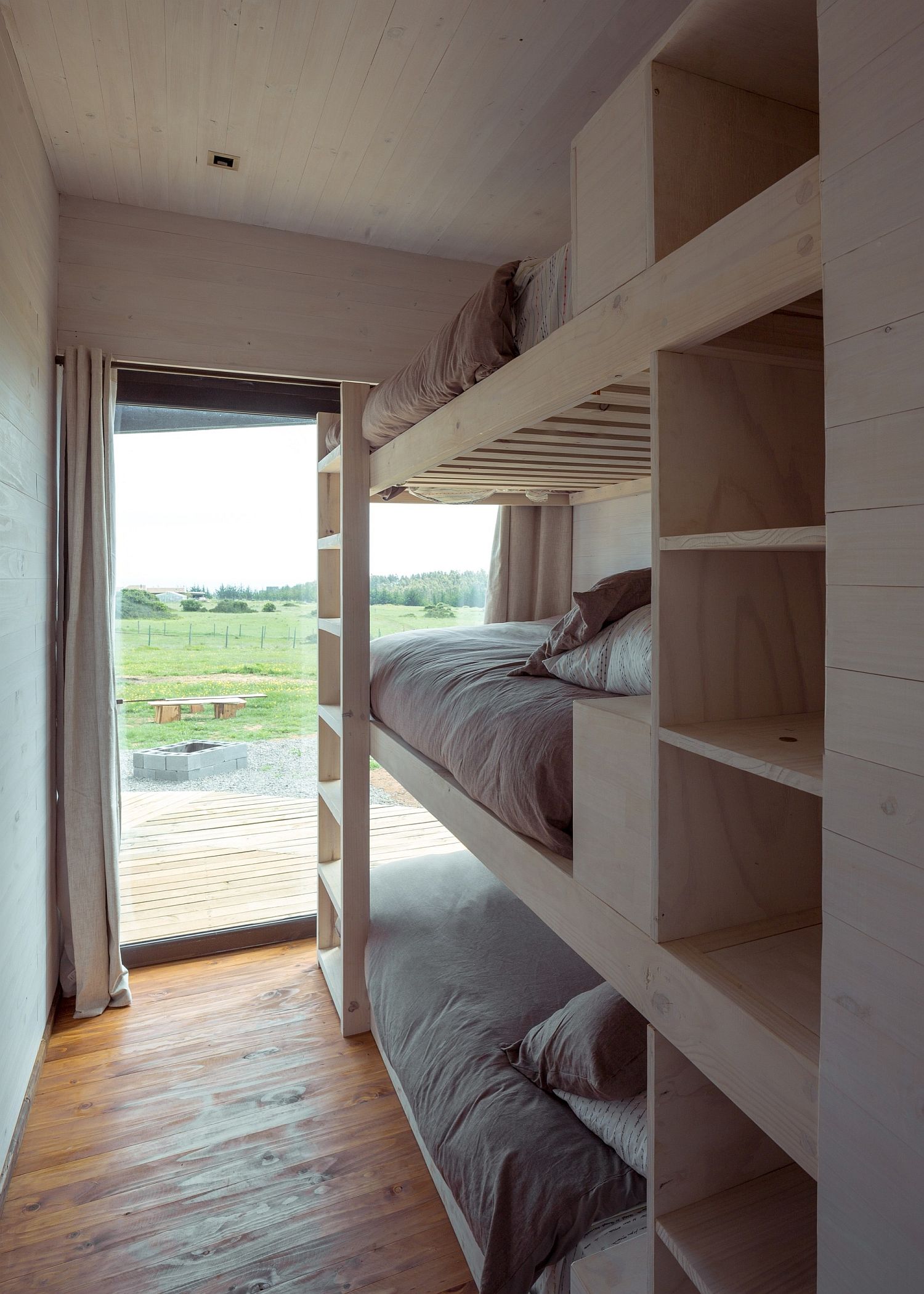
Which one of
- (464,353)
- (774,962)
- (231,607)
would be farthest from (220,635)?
(774,962)

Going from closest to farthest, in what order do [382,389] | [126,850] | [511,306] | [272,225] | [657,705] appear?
[657,705] < [511,306] < [382,389] < [272,225] < [126,850]

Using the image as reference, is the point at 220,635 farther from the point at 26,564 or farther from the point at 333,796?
the point at 26,564

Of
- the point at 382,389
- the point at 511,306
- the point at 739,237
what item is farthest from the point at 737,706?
the point at 382,389

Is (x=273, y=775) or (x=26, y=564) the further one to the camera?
(x=273, y=775)

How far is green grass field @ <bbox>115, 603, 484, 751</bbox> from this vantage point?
2770 millimetres

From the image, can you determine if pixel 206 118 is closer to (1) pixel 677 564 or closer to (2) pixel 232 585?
(2) pixel 232 585

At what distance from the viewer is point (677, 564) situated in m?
0.90

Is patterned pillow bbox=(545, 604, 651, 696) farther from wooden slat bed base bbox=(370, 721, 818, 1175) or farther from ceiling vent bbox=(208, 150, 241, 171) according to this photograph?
ceiling vent bbox=(208, 150, 241, 171)

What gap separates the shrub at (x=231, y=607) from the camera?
2.87 metres

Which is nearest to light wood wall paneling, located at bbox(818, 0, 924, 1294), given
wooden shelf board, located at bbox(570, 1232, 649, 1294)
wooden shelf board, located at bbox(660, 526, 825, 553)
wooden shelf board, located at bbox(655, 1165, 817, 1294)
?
wooden shelf board, located at bbox(660, 526, 825, 553)

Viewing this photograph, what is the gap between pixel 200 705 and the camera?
9.43 feet

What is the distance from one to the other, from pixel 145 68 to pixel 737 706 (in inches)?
78.4

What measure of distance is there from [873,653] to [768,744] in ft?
0.70

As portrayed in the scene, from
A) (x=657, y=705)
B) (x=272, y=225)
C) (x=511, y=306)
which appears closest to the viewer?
(x=657, y=705)
